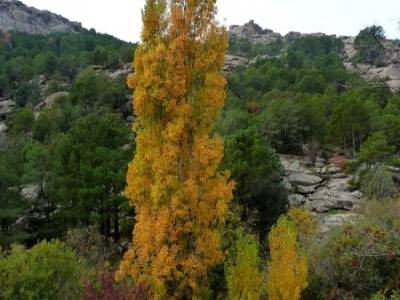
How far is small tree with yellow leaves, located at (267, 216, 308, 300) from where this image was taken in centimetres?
1460

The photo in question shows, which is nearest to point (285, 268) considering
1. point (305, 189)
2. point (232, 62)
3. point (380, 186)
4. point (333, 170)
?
point (380, 186)

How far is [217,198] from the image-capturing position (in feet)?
44.1

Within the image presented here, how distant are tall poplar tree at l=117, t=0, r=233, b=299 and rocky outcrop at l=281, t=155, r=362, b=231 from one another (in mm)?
20666

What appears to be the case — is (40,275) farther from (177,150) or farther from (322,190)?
(322,190)

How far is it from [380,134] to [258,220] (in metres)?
22.1

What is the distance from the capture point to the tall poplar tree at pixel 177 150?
13.0 m

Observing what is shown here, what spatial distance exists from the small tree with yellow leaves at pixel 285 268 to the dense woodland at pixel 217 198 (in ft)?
0.14

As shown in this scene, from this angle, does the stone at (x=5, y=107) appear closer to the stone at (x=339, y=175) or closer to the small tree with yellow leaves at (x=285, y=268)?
the stone at (x=339, y=175)

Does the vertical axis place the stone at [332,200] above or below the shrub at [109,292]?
below

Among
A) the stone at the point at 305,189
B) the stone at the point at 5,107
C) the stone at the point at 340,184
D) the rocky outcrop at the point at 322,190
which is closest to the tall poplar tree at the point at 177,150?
the rocky outcrop at the point at 322,190

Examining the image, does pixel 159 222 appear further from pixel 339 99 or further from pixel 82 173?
pixel 339 99

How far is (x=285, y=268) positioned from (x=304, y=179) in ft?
97.1


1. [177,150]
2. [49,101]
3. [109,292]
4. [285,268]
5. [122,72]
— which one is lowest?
[285,268]

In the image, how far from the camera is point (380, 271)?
736 inches
